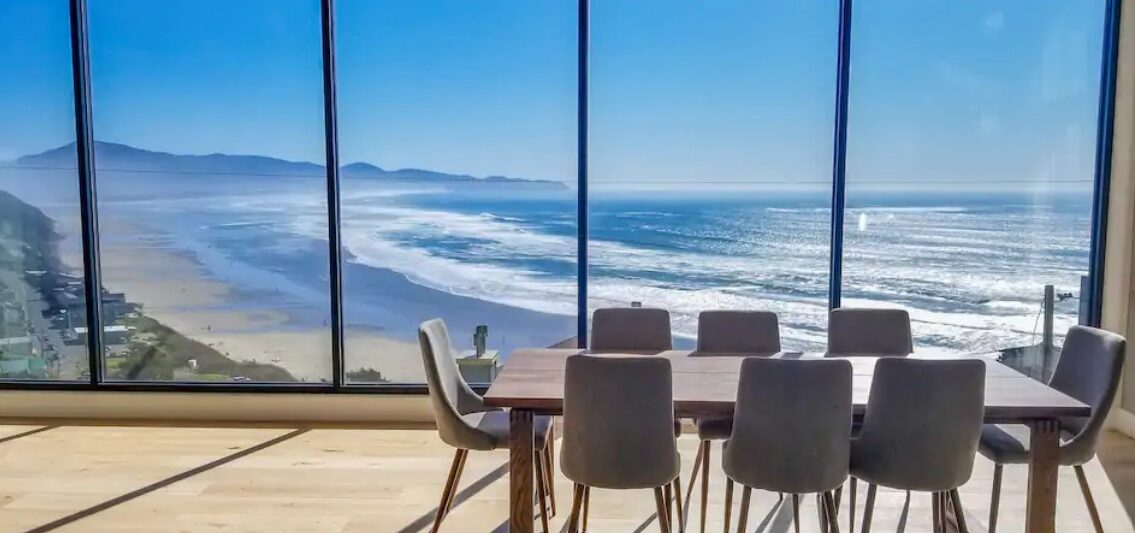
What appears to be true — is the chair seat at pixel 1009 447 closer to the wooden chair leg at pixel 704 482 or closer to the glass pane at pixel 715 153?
the wooden chair leg at pixel 704 482

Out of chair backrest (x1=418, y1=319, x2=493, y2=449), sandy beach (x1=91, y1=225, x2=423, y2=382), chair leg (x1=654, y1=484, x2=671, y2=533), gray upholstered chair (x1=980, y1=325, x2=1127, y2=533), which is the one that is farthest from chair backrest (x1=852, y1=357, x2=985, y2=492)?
sandy beach (x1=91, y1=225, x2=423, y2=382)

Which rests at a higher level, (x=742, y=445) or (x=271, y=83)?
(x=271, y=83)

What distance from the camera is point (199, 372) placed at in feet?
Result: 14.8

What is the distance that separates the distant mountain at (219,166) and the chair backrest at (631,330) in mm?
1265

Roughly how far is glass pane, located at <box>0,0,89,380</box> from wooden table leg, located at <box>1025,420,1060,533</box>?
5.09 m

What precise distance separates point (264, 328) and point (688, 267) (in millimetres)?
2759

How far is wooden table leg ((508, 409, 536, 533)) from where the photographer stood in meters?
2.46

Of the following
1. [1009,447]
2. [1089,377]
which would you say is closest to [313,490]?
[1009,447]

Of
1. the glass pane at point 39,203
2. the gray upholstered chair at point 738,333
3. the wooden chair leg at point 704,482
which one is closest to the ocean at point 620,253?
the glass pane at point 39,203

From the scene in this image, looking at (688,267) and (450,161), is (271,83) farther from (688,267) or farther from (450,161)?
(688,267)

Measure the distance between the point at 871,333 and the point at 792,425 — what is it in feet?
4.14

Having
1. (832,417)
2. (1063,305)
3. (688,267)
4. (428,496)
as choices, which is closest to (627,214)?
(688,267)

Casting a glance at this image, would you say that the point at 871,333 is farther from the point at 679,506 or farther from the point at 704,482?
the point at 679,506

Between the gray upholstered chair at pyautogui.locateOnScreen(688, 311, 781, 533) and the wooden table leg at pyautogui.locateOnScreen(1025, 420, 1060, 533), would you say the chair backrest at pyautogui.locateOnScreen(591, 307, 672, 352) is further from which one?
the wooden table leg at pyautogui.locateOnScreen(1025, 420, 1060, 533)
